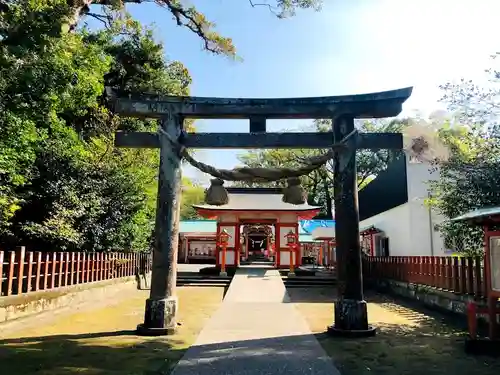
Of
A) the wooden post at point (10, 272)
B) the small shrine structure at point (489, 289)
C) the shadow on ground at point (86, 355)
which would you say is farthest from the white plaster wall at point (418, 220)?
the wooden post at point (10, 272)

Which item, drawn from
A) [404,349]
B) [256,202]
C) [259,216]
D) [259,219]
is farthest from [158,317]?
[256,202]

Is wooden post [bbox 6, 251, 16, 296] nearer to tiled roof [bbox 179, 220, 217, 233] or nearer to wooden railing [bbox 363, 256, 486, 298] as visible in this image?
wooden railing [bbox 363, 256, 486, 298]

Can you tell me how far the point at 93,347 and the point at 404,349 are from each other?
4659mm

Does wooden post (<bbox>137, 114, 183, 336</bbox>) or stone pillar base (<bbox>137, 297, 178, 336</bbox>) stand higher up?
wooden post (<bbox>137, 114, 183, 336</bbox>)

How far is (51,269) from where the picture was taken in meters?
9.74

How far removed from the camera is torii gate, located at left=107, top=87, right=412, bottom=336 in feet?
24.4

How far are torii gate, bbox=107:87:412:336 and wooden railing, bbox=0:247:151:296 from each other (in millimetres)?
2675

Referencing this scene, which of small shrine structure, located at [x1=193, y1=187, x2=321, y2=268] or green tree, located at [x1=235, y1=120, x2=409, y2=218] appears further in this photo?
green tree, located at [x1=235, y1=120, x2=409, y2=218]

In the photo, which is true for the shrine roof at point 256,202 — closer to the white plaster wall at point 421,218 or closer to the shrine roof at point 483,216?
the white plaster wall at point 421,218

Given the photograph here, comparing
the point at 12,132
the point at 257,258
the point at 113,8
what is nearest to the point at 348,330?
the point at 12,132

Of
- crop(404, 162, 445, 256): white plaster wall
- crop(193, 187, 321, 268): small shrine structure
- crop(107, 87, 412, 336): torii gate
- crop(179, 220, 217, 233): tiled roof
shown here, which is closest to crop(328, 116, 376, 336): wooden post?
crop(107, 87, 412, 336): torii gate

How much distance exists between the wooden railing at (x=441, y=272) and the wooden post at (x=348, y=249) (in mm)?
2603

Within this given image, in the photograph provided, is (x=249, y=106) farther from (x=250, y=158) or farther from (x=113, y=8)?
(x=250, y=158)

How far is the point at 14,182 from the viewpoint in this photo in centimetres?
987
